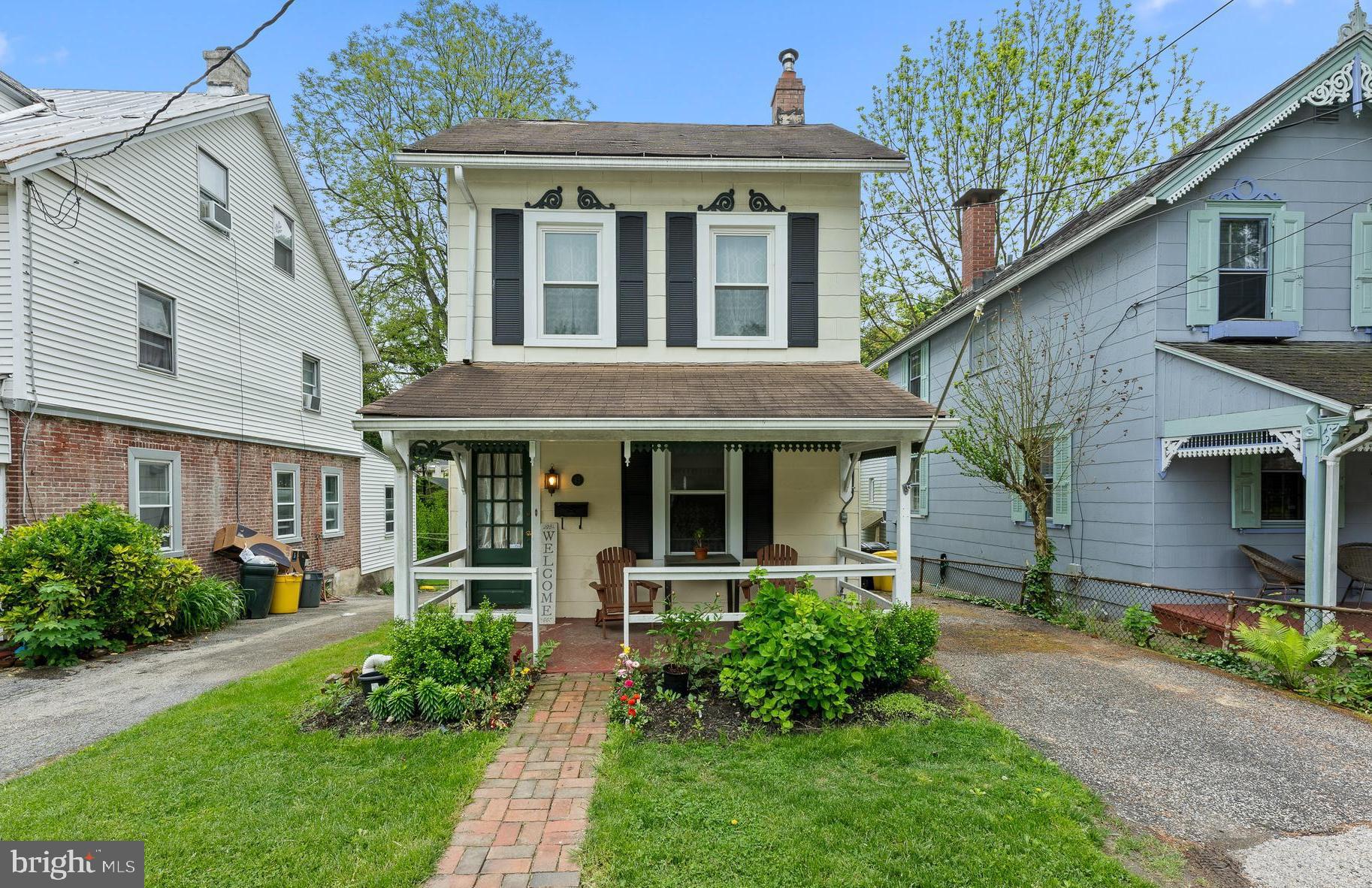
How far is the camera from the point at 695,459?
7926 millimetres

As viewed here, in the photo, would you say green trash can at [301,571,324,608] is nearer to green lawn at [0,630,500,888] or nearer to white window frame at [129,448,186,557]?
white window frame at [129,448,186,557]

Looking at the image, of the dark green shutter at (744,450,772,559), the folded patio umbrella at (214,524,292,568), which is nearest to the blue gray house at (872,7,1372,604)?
the dark green shutter at (744,450,772,559)

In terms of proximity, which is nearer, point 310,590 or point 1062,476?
point 1062,476

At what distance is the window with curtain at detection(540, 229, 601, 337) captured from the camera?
775cm

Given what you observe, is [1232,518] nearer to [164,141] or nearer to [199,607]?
[199,607]

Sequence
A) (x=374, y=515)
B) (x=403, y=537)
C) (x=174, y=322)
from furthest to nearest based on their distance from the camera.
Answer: (x=374, y=515) → (x=174, y=322) → (x=403, y=537)

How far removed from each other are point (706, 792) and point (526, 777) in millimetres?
1214

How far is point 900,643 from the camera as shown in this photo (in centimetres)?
541

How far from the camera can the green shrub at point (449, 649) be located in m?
5.10

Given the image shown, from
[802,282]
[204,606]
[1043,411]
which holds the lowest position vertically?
[204,606]

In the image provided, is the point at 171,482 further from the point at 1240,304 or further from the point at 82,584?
the point at 1240,304

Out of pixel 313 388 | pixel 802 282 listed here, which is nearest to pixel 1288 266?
pixel 802 282

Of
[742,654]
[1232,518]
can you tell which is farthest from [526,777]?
[1232,518]

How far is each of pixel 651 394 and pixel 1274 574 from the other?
8.41 metres
